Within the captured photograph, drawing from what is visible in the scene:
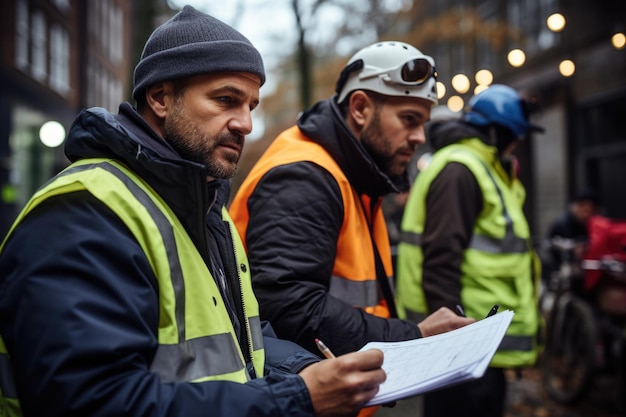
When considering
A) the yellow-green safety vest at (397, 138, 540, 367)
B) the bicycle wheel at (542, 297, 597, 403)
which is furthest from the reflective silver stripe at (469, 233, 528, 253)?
the bicycle wheel at (542, 297, 597, 403)

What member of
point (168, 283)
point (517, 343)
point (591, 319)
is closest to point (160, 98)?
point (168, 283)

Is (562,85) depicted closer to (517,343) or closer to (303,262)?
(517,343)

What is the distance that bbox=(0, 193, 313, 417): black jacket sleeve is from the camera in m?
1.34

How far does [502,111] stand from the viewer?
388 centimetres

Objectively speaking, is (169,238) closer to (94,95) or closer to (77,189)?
(77,189)

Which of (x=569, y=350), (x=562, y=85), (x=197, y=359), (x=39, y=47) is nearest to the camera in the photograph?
(x=197, y=359)

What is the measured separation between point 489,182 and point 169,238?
7.68 ft

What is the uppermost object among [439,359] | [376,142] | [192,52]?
[192,52]

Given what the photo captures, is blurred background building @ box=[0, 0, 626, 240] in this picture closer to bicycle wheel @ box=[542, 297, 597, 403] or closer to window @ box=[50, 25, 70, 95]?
window @ box=[50, 25, 70, 95]

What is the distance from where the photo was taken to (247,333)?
1.95 metres

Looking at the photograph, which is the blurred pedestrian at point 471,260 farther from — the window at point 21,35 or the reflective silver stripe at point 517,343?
the window at point 21,35

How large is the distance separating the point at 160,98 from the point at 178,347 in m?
0.80

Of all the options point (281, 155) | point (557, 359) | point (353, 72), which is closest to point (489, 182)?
point (353, 72)

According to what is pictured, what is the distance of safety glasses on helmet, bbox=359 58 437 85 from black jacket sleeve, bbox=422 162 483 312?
0.75 meters
